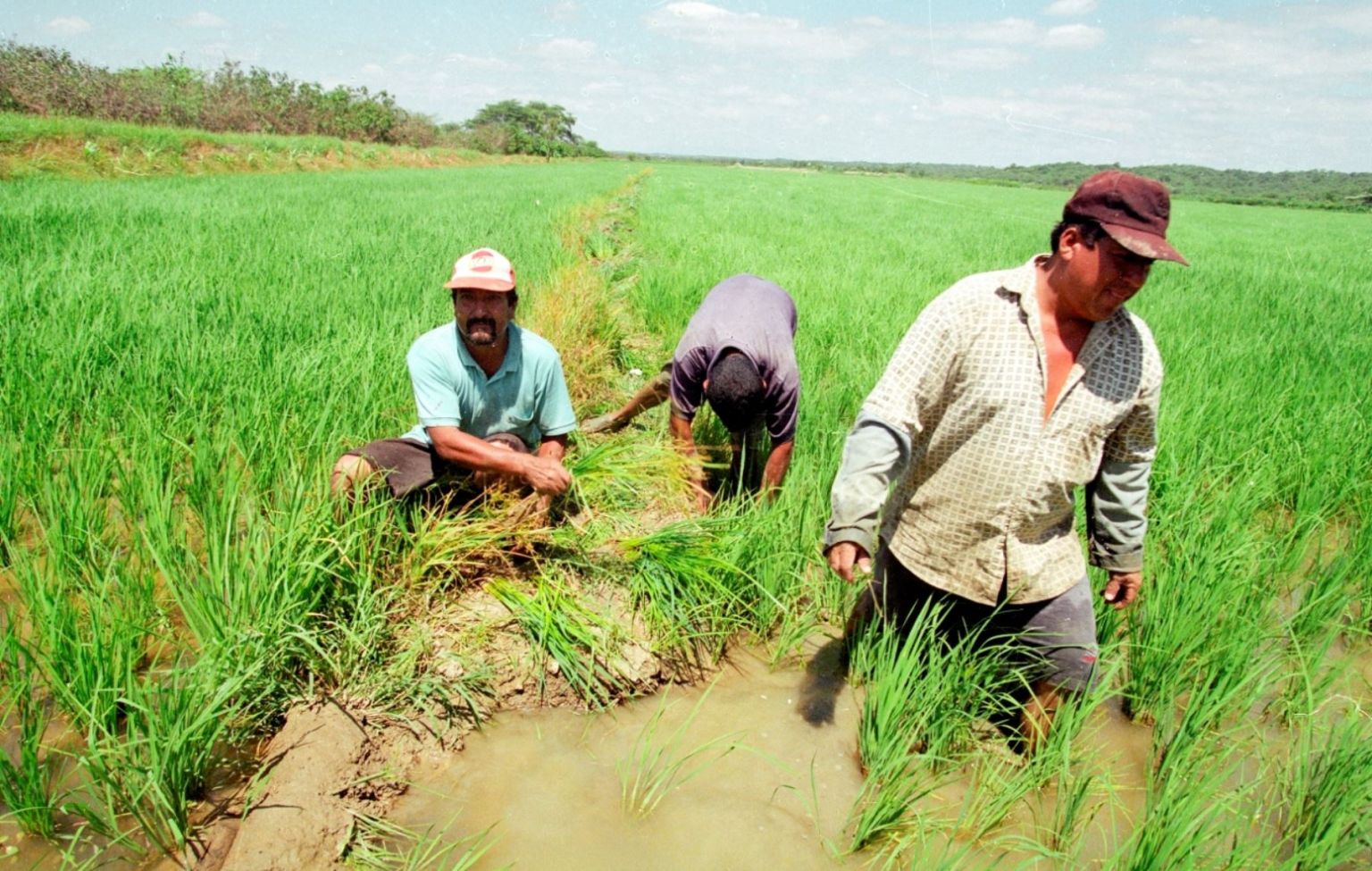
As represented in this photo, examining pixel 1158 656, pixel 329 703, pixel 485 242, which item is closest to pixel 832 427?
pixel 1158 656

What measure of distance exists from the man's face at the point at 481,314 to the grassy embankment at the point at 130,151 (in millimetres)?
13653

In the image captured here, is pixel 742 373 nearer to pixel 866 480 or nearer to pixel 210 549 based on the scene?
pixel 866 480

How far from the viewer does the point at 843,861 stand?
1460mm

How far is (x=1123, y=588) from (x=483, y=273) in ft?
6.50

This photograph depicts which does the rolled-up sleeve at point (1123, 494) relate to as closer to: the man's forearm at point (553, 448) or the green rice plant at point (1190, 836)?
the green rice plant at point (1190, 836)

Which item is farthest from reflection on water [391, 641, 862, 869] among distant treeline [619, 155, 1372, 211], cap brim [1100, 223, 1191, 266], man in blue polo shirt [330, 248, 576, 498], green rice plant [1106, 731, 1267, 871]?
distant treeline [619, 155, 1372, 211]

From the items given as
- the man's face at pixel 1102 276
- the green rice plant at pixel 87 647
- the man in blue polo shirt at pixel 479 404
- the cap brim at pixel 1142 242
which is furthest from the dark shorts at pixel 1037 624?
the green rice plant at pixel 87 647

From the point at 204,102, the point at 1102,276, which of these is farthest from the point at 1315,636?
the point at 204,102

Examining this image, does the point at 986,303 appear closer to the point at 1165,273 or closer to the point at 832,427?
the point at 832,427

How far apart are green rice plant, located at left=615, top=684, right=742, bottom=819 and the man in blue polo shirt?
2.47 ft

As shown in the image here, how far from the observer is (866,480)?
153 cm

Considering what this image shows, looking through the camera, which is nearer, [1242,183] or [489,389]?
[489,389]

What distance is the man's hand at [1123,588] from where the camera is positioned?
1.79 m

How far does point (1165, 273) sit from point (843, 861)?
9.50 m
